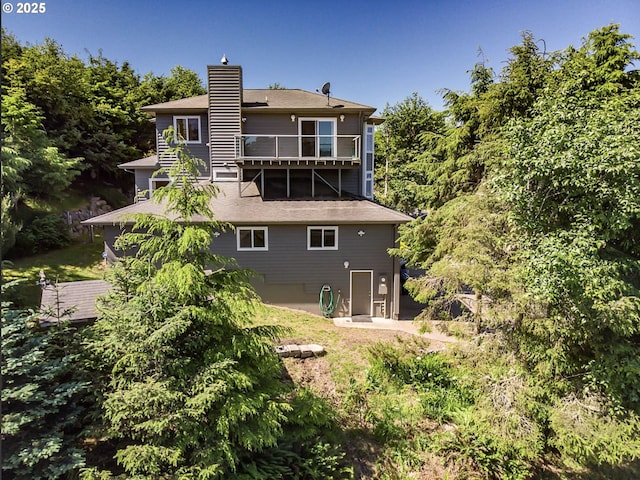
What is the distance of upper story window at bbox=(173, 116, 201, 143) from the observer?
51.9ft

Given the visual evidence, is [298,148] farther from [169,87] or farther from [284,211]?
[169,87]

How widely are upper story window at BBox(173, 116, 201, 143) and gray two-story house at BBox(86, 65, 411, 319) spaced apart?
0.05m

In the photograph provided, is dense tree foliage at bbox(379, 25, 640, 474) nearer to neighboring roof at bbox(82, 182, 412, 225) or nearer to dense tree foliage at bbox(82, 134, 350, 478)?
dense tree foliage at bbox(82, 134, 350, 478)

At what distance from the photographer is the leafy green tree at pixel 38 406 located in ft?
14.4

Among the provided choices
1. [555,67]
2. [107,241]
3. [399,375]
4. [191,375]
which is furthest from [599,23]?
[107,241]

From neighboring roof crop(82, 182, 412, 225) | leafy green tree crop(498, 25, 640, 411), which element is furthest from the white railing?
leafy green tree crop(498, 25, 640, 411)

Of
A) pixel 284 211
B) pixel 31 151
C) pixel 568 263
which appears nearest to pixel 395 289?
pixel 284 211

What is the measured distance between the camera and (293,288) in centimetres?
1312

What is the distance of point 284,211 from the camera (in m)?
13.2

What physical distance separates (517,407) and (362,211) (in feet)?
28.0

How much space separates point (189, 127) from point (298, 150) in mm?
5707

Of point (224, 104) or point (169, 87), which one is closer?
point (224, 104)

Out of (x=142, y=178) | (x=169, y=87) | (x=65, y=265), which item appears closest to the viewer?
(x=65, y=265)

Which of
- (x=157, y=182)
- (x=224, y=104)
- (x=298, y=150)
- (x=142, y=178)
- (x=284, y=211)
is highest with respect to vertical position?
(x=224, y=104)
